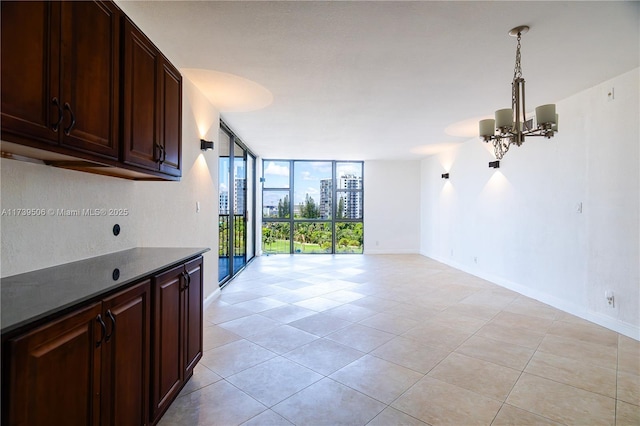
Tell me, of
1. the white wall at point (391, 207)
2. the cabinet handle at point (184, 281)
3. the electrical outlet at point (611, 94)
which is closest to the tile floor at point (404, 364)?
the cabinet handle at point (184, 281)

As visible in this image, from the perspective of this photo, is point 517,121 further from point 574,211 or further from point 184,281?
point 184,281

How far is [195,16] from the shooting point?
7.52 ft

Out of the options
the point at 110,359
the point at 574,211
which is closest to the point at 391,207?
the point at 574,211

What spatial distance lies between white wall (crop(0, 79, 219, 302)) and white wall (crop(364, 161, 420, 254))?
18.5 ft

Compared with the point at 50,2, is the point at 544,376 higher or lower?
lower

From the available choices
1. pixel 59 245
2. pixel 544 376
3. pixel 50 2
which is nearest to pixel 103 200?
pixel 59 245

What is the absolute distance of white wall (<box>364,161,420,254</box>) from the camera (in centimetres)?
900

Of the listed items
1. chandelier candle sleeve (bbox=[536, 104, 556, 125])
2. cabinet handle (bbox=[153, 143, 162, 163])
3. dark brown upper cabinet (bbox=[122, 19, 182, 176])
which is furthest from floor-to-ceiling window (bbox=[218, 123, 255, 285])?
chandelier candle sleeve (bbox=[536, 104, 556, 125])

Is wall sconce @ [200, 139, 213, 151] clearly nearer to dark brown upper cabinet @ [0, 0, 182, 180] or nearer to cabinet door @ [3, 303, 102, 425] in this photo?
dark brown upper cabinet @ [0, 0, 182, 180]

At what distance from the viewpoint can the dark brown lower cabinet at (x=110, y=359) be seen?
3.22 feet

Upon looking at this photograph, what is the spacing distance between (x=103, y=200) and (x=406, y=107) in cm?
369

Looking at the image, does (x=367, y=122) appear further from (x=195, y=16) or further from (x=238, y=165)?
(x=195, y=16)

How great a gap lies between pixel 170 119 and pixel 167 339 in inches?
63.0

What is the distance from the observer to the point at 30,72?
3.98 feet
